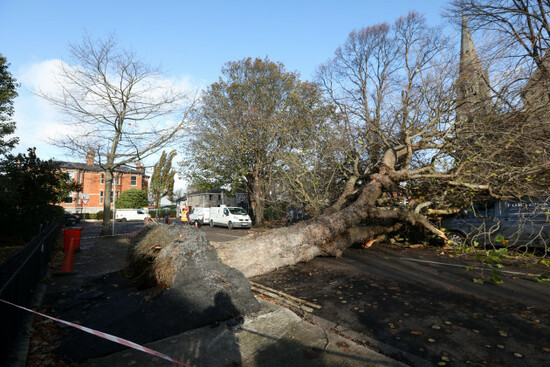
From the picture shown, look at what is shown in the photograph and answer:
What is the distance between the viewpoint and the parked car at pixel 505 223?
24.7ft

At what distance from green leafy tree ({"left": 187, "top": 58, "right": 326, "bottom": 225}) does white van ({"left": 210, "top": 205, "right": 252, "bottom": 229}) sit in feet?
4.92

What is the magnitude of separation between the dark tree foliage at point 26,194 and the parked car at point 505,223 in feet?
47.6

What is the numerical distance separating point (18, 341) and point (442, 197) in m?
10.3

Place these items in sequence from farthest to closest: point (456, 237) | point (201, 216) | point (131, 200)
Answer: point (131, 200), point (201, 216), point (456, 237)

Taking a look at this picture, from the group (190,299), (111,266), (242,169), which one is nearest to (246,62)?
(242,169)

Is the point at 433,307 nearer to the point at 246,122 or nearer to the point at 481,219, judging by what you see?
the point at 481,219

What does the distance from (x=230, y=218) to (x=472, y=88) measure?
16662 millimetres

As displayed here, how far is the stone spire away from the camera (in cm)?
938

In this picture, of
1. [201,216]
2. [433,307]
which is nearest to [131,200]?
[201,216]

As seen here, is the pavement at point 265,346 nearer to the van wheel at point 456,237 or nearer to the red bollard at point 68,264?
the red bollard at point 68,264

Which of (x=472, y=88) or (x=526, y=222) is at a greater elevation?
(x=472, y=88)

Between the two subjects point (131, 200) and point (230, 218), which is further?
point (131, 200)

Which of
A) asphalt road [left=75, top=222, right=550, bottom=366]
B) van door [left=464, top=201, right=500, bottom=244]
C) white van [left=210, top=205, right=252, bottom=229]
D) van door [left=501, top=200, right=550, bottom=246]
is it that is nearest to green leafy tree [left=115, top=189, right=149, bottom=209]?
white van [left=210, top=205, right=252, bottom=229]

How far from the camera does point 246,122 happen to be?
1892 centimetres
